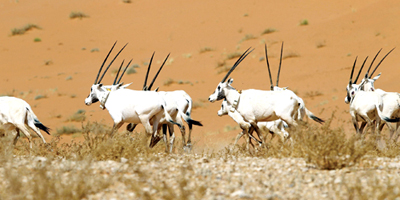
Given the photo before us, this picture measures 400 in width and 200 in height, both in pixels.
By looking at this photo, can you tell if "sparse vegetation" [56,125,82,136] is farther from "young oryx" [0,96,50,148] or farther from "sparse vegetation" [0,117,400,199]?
"sparse vegetation" [0,117,400,199]

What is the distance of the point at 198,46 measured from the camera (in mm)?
42812

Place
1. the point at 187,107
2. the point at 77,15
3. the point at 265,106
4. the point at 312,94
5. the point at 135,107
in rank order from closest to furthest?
the point at 135,107, the point at 265,106, the point at 187,107, the point at 312,94, the point at 77,15

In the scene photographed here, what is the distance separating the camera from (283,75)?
103 feet

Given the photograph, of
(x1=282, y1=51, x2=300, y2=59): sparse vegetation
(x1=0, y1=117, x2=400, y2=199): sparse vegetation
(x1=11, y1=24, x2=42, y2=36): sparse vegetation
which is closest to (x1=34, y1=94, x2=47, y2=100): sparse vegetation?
(x1=282, y1=51, x2=300, y2=59): sparse vegetation

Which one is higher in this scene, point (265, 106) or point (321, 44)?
point (321, 44)

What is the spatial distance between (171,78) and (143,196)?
2865cm

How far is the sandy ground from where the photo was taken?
92.1 ft

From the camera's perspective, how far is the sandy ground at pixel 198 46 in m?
28.1

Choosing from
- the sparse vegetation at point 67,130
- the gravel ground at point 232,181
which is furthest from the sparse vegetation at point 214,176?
the sparse vegetation at point 67,130

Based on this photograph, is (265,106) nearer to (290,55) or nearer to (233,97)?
(233,97)

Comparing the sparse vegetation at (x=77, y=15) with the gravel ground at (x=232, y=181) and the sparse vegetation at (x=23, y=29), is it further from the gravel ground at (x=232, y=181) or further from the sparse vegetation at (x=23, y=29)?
the gravel ground at (x=232, y=181)

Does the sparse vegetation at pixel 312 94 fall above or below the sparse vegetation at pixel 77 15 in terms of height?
below

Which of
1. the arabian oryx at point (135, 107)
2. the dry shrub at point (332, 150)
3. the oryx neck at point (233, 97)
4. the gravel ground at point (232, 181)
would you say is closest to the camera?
the gravel ground at point (232, 181)

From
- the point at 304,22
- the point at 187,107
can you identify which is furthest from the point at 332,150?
the point at 304,22
